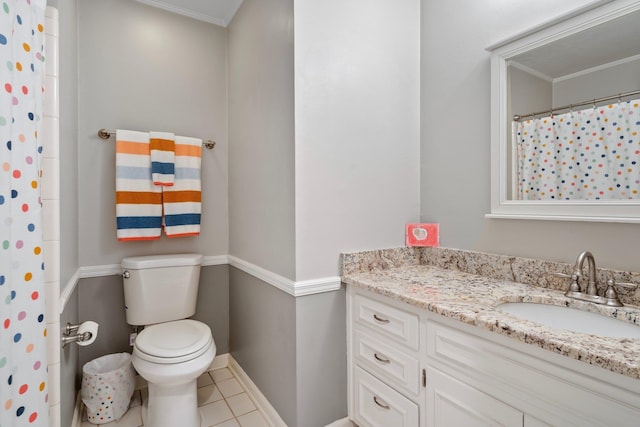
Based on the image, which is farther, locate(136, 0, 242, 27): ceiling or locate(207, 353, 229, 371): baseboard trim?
locate(207, 353, 229, 371): baseboard trim

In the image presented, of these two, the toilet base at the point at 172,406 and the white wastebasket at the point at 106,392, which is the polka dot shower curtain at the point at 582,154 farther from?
the white wastebasket at the point at 106,392

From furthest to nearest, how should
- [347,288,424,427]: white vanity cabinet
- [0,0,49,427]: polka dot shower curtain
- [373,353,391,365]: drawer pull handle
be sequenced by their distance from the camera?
1. [373,353,391,365]: drawer pull handle
2. [347,288,424,427]: white vanity cabinet
3. [0,0,49,427]: polka dot shower curtain

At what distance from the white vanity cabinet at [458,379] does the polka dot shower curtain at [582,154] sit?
726 mm

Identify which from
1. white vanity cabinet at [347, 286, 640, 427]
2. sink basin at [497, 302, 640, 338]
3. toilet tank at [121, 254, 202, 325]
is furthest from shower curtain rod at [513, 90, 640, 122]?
toilet tank at [121, 254, 202, 325]

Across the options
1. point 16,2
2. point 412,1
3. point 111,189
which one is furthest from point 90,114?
point 412,1

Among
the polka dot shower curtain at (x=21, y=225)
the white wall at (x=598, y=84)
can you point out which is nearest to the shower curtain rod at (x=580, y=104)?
the white wall at (x=598, y=84)

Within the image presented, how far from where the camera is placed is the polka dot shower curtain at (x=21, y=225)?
→ 22.5 inches

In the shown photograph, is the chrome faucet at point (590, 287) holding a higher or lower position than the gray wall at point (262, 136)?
lower

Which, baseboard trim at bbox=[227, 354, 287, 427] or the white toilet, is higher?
the white toilet

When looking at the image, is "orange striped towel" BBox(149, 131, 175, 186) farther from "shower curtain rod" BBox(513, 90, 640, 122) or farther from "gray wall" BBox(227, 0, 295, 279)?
"shower curtain rod" BBox(513, 90, 640, 122)

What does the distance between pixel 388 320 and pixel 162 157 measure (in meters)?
1.65

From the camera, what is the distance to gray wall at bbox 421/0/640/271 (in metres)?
1.29

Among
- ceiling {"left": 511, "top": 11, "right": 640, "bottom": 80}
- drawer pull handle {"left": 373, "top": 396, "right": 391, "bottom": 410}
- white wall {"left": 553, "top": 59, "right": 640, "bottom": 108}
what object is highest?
ceiling {"left": 511, "top": 11, "right": 640, "bottom": 80}

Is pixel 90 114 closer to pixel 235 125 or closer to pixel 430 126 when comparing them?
pixel 235 125
